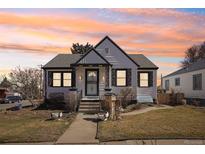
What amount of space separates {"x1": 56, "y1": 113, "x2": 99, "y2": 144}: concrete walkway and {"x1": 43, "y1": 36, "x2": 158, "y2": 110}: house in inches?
250

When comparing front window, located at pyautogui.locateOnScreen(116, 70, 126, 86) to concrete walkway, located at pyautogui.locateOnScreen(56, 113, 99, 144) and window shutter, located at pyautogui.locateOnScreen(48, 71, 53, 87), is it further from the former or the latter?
concrete walkway, located at pyautogui.locateOnScreen(56, 113, 99, 144)

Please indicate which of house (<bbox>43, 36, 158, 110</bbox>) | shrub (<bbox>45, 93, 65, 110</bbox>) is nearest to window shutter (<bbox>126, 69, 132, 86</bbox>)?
house (<bbox>43, 36, 158, 110</bbox>)

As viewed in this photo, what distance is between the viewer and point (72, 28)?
14562mm

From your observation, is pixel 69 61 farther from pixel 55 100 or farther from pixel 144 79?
pixel 144 79

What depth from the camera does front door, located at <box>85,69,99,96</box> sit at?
71.6 feet

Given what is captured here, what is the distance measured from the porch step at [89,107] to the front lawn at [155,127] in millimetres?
3364

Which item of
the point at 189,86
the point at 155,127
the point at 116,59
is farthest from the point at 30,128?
the point at 189,86

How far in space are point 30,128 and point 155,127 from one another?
491cm

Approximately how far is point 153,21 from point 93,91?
852 centimetres

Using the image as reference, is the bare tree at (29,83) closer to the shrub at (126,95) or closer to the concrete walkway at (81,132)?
the shrub at (126,95)

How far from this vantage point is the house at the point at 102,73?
21.4 metres
